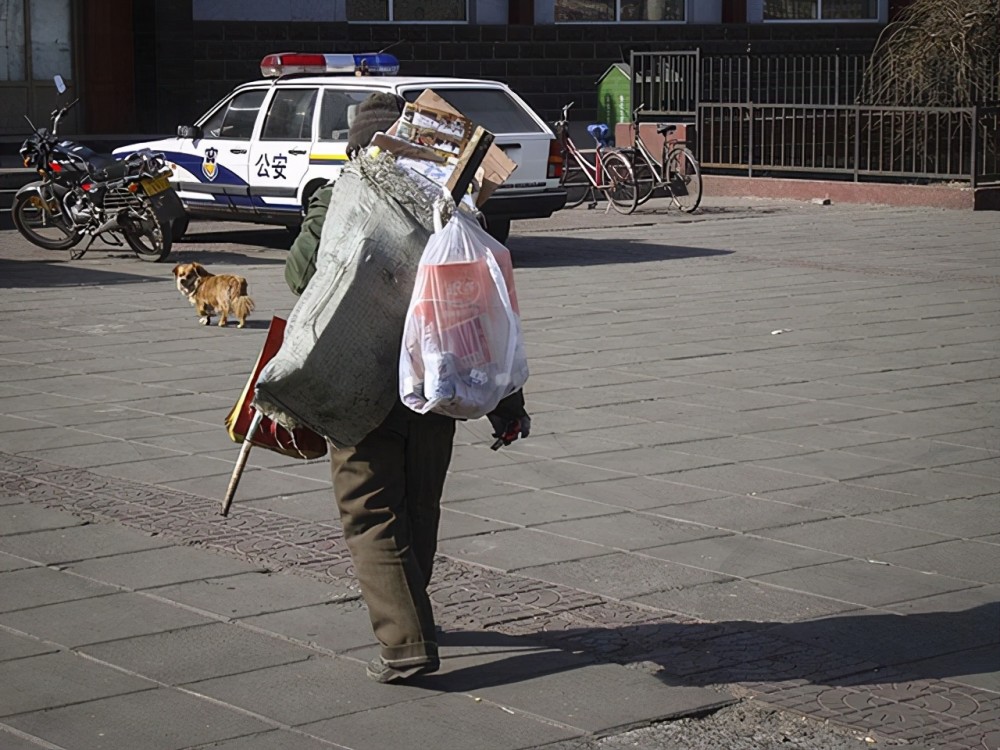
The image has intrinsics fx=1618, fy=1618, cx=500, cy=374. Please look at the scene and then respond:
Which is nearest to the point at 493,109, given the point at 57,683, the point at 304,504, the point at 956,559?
the point at 304,504

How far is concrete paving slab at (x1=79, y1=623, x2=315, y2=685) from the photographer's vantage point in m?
4.90

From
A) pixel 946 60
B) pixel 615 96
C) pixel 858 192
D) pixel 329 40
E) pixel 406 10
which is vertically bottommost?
pixel 858 192

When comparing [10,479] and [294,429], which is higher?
[294,429]

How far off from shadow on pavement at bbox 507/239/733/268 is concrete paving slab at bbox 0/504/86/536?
8848 mm

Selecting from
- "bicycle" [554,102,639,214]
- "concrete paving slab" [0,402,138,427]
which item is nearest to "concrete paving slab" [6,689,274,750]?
"concrete paving slab" [0,402,138,427]

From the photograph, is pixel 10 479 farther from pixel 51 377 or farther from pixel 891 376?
pixel 891 376

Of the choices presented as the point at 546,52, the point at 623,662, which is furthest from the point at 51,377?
the point at 546,52

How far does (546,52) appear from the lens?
28.8m

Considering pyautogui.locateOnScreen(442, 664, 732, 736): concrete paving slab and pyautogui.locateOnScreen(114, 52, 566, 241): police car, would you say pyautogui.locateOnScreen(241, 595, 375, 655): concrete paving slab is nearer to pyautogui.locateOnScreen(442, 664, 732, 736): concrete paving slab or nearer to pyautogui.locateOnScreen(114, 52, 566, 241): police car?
pyautogui.locateOnScreen(442, 664, 732, 736): concrete paving slab

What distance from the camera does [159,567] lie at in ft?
19.6

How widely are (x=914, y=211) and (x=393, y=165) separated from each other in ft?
53.3

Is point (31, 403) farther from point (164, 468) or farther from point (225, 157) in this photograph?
point (225, 157)

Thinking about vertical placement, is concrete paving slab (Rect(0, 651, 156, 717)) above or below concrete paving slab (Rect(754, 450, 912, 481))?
below

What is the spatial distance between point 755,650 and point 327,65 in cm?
1324
